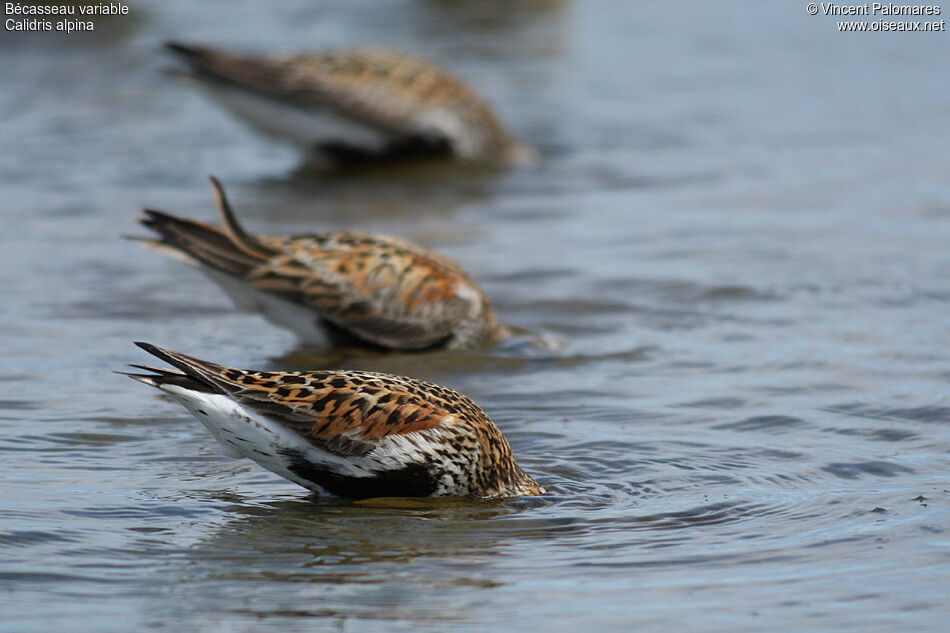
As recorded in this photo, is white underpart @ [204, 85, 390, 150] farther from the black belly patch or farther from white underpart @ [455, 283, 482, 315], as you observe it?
the black belly patch

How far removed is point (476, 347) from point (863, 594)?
172 inches

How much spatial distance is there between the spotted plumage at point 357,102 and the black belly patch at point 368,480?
27.2 feet

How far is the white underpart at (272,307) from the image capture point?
911 cm

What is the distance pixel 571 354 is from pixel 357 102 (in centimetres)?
590

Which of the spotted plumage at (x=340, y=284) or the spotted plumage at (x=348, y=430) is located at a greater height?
the spotted plumage at (x=340, y=284)

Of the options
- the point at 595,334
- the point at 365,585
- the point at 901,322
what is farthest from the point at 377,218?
the point at 365,585

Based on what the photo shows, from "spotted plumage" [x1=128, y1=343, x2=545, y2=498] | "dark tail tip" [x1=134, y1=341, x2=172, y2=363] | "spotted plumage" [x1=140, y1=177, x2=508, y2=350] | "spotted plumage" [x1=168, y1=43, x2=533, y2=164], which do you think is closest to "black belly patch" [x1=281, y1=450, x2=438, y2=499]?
"spotted plumage" [x1=128, y1=343, x2=545, y2=498]

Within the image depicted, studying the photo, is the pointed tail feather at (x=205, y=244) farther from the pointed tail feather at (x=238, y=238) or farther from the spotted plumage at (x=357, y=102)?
the spotted plumage at (x=357, y=102)

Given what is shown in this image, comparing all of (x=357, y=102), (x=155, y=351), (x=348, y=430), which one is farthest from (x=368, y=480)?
(x=357, y=102)

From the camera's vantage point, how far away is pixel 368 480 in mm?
6582

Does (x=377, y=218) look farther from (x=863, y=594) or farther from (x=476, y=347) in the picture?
(x=863, y=594)

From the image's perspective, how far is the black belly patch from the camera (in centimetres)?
651

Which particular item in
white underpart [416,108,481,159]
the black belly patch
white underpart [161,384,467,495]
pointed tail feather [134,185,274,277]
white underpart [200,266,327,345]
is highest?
white underpart [416,108,481,159]

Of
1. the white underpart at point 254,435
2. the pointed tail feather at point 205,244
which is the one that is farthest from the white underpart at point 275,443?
the pointed tail feather at point 205,244
